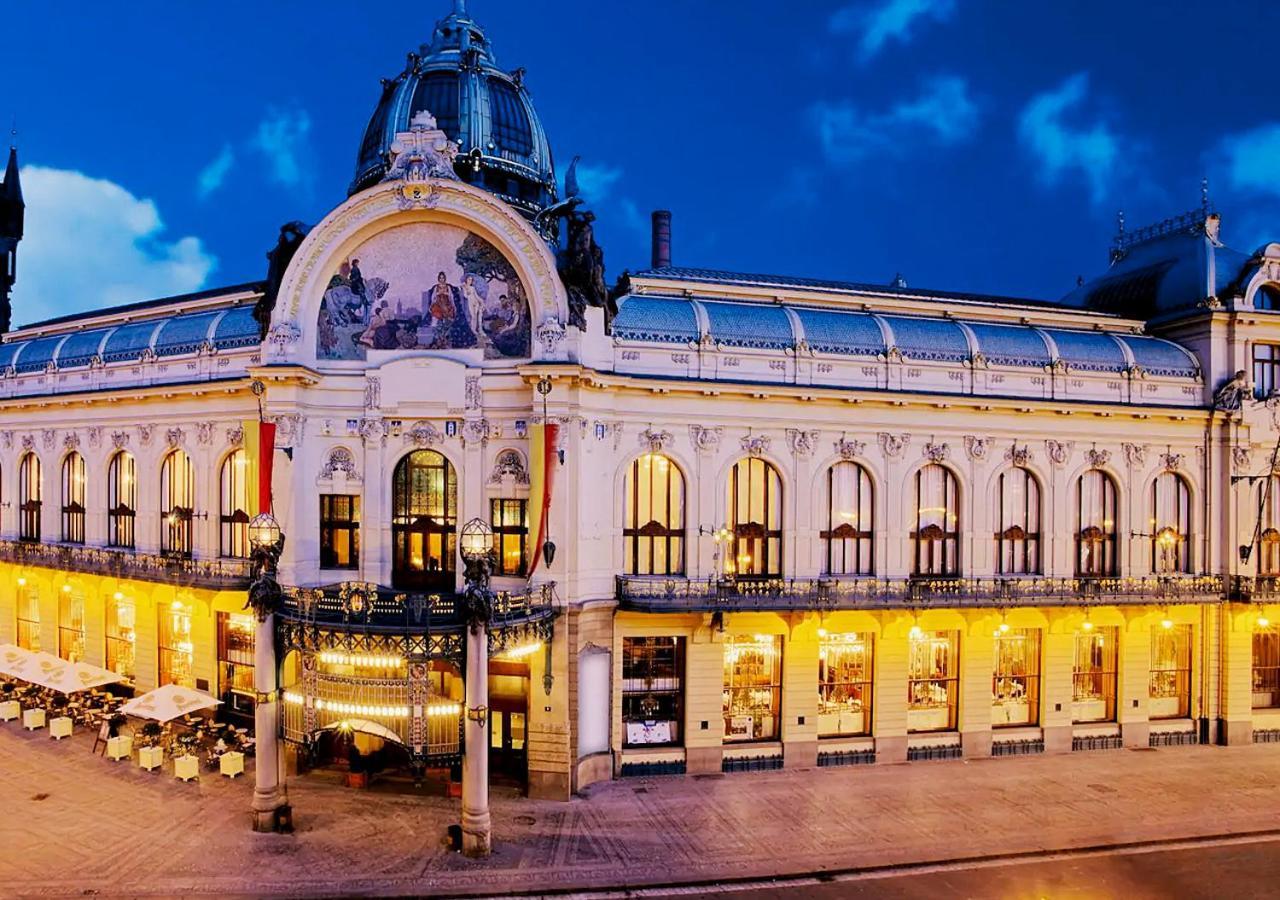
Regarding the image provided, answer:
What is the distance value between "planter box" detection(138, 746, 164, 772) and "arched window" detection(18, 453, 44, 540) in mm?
15719

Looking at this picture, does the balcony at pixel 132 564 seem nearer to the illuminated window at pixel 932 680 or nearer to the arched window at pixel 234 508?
the arched window at pixel 234 508

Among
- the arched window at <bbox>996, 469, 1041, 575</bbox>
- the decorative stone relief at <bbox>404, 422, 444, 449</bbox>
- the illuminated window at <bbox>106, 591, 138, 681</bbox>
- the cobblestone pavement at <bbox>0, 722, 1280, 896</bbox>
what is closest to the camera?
the cobblestone pavement at <bbox>0, 722, 1280, 896</bbox>

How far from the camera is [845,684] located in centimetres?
3016

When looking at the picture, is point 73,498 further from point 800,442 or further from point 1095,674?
point 1095,674

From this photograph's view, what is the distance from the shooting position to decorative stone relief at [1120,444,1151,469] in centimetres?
3244

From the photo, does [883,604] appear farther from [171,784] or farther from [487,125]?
[487,125]

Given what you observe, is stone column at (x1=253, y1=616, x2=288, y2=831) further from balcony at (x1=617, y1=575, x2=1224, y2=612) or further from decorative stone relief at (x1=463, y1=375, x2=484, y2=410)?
balcony at (x1=617, y1=575, x2=1224, y2=612)

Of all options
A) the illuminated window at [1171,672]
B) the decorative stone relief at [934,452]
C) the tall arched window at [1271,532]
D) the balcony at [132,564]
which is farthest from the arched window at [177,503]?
the tall arched window at [1271,532]

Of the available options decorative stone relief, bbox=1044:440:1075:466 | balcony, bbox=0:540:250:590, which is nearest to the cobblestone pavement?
balcony, bbox=0:540:250:590

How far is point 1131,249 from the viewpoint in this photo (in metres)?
40.0

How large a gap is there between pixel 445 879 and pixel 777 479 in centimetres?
1575

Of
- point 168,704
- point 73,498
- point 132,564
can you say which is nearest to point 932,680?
point 168,704

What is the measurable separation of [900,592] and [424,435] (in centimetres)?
1606

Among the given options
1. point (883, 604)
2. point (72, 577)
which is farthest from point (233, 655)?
→ point (883, 604)
